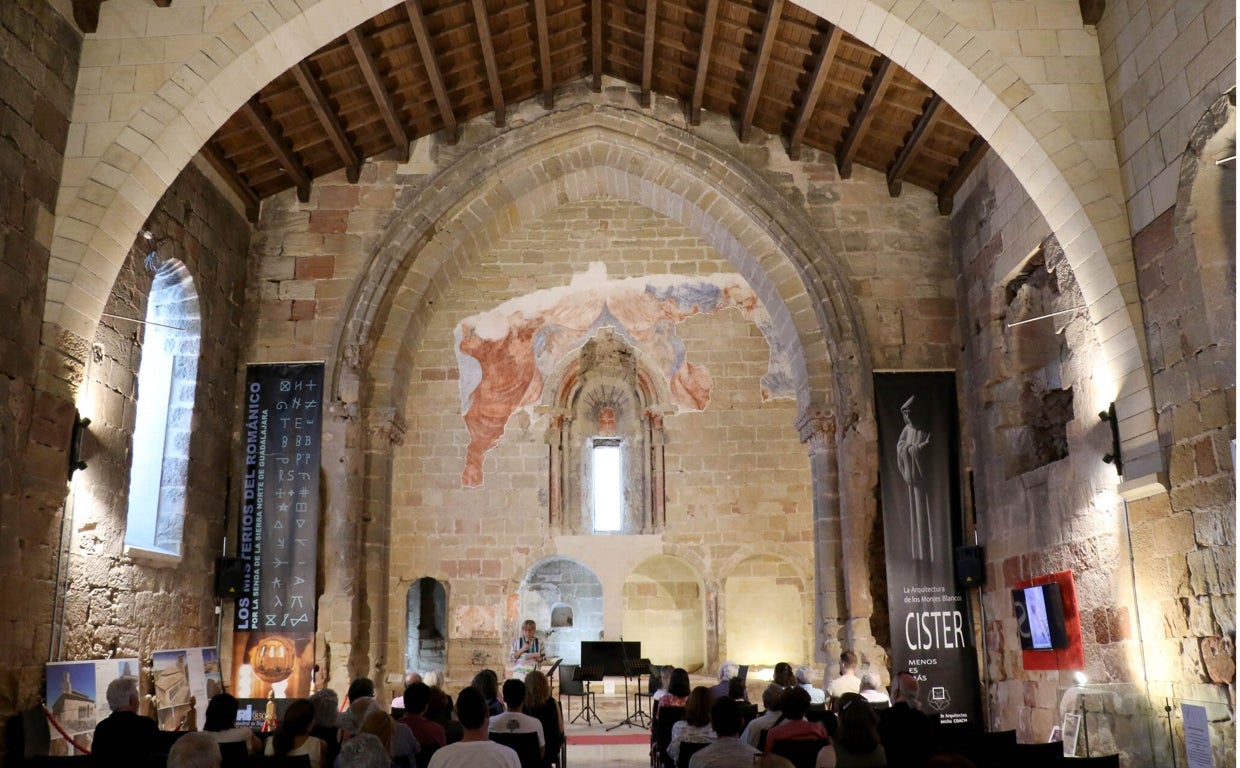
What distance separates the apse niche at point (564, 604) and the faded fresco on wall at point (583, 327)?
2250mm

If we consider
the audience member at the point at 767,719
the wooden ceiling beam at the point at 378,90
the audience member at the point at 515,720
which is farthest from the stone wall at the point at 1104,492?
the wooden ceiling beam at the point at 378,90

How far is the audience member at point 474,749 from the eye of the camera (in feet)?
11.0

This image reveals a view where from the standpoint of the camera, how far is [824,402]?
9.49 meters

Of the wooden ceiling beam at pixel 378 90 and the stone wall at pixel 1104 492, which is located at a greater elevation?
the wooden ceiling beam at pixel 378 90

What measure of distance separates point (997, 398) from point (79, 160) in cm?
707

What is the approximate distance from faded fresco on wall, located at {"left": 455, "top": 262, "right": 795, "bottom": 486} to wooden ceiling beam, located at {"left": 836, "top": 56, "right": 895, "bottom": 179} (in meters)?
3.96

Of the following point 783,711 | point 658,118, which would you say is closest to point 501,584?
point 658,118

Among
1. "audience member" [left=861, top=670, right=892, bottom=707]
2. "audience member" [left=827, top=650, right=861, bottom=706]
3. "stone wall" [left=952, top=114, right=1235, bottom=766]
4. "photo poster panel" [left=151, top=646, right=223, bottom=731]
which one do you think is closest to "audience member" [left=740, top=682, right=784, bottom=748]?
"audience member" [left=861, top=670, right=892, bottom=707]

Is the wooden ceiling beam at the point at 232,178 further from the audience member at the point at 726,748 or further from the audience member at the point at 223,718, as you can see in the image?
the audience member at the point at 726,748

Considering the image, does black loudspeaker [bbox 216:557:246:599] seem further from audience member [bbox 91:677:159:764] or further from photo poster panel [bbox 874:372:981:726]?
photo poster panel [bbox 874:372:981:726]

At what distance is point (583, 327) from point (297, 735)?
32.9ft

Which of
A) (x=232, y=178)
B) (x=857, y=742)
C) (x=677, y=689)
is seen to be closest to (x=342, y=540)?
(x=232, y=178)

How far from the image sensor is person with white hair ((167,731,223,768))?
122 inches

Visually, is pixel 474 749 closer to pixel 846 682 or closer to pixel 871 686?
pixel 871 686
